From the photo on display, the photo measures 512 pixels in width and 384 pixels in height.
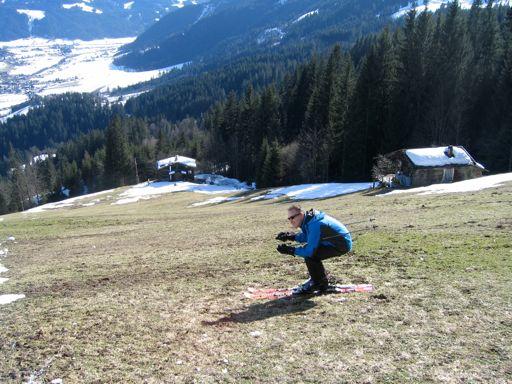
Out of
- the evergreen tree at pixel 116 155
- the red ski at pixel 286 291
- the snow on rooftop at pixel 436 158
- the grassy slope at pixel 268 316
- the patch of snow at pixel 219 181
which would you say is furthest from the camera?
the evergreen tree at pixel 116 155

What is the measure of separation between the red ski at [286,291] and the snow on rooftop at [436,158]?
139ft

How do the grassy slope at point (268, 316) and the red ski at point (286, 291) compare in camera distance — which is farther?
the red ski at point (286, 291)

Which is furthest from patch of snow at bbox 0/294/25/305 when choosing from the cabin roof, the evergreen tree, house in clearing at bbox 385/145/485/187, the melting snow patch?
the evergreen tree

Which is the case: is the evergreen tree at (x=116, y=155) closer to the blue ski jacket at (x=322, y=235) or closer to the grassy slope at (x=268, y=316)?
the grassy slope at (x=268, y=316)

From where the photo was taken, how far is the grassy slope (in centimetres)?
675

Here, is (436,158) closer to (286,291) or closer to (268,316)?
(286,291)

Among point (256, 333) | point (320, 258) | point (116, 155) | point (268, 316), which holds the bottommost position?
point (116, 155)

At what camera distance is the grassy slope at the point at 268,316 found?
6750 millimetres

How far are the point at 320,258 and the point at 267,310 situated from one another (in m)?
1.74

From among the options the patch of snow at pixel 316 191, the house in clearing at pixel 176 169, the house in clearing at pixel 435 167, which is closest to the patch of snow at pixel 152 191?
the patch of snow at pixel 316 191

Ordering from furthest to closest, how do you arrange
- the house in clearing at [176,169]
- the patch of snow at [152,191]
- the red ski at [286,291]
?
the house in clearing at [176,169]
the patch of snow at [152,191]
the red ski at [286,291]

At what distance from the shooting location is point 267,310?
9453 millimetres

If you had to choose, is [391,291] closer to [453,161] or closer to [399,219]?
[399,219]

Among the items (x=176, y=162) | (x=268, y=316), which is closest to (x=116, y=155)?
(x=176, y=162)
